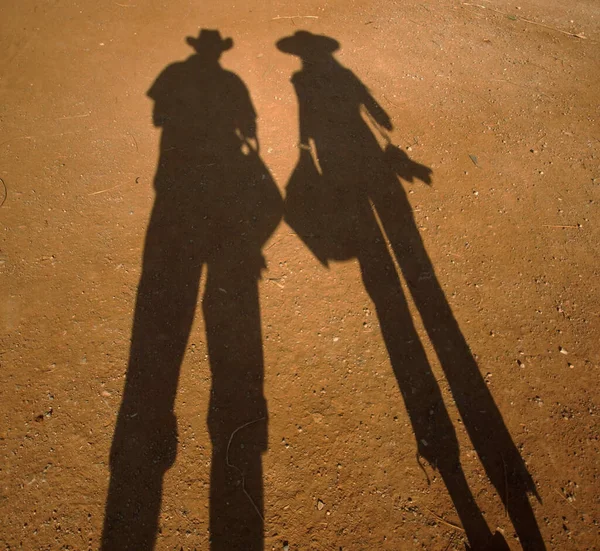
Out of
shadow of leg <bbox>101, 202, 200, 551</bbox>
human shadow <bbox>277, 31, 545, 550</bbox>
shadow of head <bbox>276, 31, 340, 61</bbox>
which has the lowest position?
shadow of leg <bbox>101, 202, 200, 551</bbox>

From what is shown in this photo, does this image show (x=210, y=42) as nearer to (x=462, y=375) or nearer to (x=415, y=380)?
(x=415, y=380)

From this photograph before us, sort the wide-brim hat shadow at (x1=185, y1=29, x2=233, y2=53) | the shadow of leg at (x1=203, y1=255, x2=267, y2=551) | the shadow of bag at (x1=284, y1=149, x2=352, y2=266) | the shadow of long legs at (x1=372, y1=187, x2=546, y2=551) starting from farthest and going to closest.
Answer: the wide-brim hat shadow at (x1=185, y1=29, x2=233, y2=53) < the shadow of bag at (x1=284, y1=149, x2=352, y2=266) < the shadow of long legs at (x1=372, y1=187, x2=546, y2=551) < the shadow of leg at (x1=203, y1=255, x2=267, y2=551)

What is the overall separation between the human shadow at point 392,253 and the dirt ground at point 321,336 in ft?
0.08

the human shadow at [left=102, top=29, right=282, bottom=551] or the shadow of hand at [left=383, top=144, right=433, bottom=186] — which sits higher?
the shadow of hand at [left=383, top=144, right=433, bottom=186]

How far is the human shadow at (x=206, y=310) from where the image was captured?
3.20 m

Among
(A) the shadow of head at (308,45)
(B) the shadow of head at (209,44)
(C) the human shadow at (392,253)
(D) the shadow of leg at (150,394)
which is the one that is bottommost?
(D) the shadow of leg at (150,394)

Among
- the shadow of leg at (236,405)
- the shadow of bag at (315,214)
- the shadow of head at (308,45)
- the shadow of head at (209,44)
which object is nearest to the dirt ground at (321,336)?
the shadow of leg at (236,405)

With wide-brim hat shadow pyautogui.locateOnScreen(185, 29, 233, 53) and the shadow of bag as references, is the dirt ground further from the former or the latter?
wide-brim hat shadow pyautogui.locateOnScreen(185, 29, 233, 53)

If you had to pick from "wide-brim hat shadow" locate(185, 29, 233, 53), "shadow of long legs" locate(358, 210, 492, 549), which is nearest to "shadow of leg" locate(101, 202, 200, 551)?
"shadow of long legs" locate(358, 210, 492, 549)

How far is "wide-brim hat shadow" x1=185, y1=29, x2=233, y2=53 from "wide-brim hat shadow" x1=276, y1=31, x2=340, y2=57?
2.77 ft

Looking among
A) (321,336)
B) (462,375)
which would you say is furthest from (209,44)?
(462,375)

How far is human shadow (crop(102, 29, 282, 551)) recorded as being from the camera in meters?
3.20

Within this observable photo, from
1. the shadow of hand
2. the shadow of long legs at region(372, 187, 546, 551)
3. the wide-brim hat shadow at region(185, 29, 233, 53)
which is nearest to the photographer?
the shadow of long legs at region(372, 187, 546, 551)

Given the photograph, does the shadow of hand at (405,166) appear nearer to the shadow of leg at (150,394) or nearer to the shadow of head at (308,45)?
the shadow of head at (308,45)
